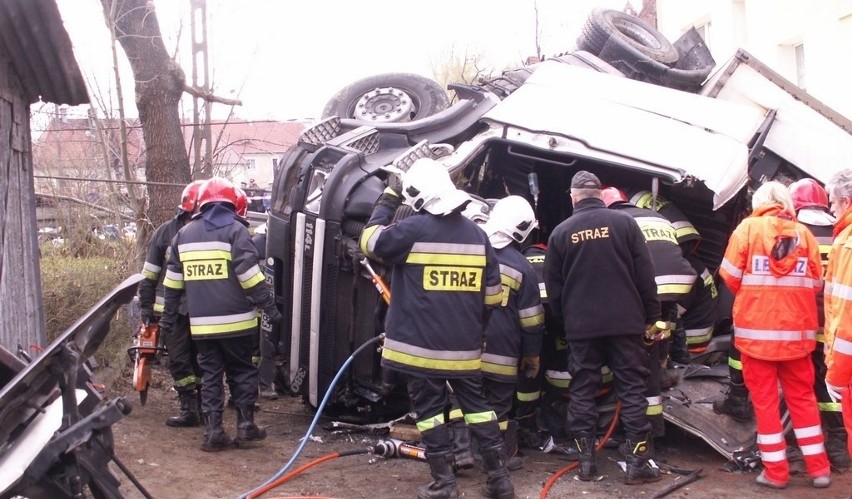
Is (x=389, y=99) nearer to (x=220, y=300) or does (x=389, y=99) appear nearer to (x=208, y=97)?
(x=220, y=300)

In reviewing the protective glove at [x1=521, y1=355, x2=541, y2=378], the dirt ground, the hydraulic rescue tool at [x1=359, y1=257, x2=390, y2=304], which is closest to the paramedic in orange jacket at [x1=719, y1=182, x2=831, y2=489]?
the dirt ground

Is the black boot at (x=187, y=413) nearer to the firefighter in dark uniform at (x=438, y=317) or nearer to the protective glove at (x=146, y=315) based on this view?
the protective glove at (x=146, y=315)

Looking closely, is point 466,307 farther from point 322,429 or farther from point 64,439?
point 64,439

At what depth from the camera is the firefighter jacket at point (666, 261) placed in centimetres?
566

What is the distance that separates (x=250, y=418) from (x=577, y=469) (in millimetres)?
2272

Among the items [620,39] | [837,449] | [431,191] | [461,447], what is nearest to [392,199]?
[431,191]

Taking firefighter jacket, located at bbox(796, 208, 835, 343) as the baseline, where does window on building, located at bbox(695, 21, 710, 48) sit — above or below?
above

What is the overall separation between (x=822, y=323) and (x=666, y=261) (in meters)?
1.01

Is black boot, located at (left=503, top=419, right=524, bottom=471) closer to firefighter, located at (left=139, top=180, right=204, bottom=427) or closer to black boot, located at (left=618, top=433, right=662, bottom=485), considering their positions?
black boot, located at (left=618, top=433, right=662, bottom=485)

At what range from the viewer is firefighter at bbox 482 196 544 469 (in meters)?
5.42

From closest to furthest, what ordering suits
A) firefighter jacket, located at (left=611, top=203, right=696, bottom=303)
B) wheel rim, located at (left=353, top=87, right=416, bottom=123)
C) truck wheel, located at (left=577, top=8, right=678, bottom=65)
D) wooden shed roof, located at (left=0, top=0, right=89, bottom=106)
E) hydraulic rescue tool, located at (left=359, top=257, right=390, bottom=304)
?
wooden shed roof, located at (left=0, top=0, right=89, bottom=106)
firefighter jacket, located at (left=611, top=203, right=696, bottom=303)
hydraulic rescue tool, located at (left=359, top=257, right=390, bottom=304)
wheel rim, located at (left=353, top=87, right=416, bottom=123)
truck wheel, located at (left=577, top=8, right=678, bottom=65)

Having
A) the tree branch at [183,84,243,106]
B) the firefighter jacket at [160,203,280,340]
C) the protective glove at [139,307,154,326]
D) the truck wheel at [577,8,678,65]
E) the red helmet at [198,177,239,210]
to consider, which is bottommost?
the protective glove at [139,307,154,326]

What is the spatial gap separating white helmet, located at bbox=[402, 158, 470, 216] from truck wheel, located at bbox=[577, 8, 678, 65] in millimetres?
3897

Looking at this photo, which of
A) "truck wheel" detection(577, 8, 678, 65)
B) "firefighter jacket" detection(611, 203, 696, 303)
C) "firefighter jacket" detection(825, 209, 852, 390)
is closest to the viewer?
"firefighter jacket" detection(825, 209, 852, 390)
